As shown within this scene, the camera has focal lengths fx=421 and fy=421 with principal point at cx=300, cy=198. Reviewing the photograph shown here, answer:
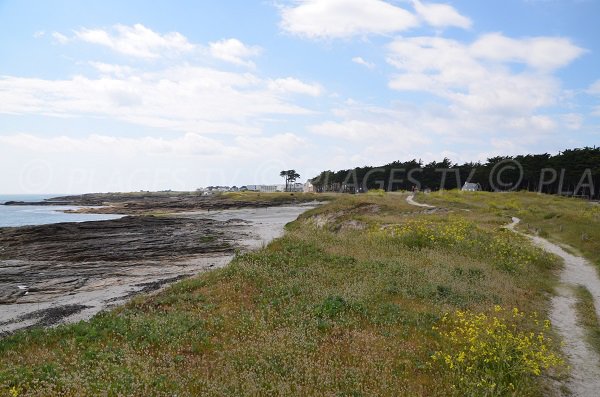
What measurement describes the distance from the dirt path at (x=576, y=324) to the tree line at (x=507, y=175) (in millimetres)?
73785

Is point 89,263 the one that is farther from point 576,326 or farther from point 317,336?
point 576,326

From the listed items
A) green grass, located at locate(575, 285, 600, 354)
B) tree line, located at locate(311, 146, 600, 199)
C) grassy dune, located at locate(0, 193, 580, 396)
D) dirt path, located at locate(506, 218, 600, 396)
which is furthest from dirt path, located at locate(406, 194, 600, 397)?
tree line, located at locate(311, 146, 600, 199)

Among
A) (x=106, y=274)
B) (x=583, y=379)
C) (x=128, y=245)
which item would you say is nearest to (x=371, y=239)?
(x=106, y=274)

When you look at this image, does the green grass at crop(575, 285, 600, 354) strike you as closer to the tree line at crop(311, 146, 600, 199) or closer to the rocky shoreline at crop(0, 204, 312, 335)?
the rocky shoreline at crop(0, 204, 312, 335)

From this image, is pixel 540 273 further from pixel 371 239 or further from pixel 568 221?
pixel 568 221

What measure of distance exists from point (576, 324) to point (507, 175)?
10570 cm

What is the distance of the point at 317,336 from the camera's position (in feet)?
38.8

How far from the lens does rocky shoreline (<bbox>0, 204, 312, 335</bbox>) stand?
18.9 meters

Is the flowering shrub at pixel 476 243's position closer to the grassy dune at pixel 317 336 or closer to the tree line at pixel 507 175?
the grassy dune at pixel 317 336

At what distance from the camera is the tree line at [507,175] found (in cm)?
8900

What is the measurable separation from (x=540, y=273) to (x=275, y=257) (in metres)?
13.0

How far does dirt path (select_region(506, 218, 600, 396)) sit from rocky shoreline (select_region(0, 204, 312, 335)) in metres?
16.6

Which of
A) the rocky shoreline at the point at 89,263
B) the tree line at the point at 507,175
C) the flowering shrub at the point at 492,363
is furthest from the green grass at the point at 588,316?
the tree line at the point at 507,175

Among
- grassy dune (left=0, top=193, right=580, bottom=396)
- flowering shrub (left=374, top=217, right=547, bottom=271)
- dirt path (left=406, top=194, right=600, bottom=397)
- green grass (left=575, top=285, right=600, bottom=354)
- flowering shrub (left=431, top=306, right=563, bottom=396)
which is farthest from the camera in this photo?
flowering shrub (left=374, top=217, right=547, bottom=271)
